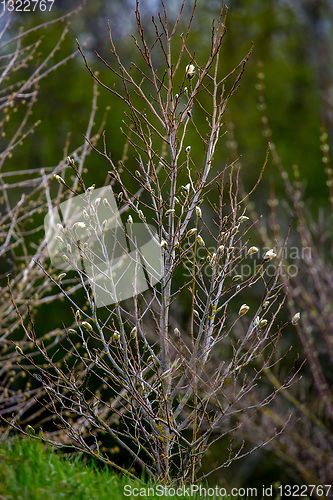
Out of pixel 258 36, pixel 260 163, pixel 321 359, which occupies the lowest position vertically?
pixel 321 359

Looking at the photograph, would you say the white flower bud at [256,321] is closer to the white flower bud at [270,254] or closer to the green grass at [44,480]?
the white flower bud at [270,254]

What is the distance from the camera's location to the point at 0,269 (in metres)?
7.50

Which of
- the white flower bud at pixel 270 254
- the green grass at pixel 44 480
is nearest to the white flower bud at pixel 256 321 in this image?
the white flower bud at pixel 270 254

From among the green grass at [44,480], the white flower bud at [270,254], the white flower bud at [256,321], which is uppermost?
the white flower bud at [270,254]

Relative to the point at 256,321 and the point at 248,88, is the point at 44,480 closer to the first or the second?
the point at 256,321

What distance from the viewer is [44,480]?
1.61m

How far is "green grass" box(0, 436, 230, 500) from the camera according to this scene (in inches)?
59.1

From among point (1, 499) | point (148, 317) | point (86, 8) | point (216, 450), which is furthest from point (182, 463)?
point (86, 8)

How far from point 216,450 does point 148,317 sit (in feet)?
9.06

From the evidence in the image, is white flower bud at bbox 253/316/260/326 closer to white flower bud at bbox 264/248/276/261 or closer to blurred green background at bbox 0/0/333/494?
white flower bud at bbox 264/248/276/261

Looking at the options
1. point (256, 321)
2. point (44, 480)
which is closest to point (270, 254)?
point (256, 321)

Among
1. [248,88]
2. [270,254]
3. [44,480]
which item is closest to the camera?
[44,480]

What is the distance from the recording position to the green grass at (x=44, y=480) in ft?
A: 4.92

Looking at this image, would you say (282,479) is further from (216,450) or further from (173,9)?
(173,9)
